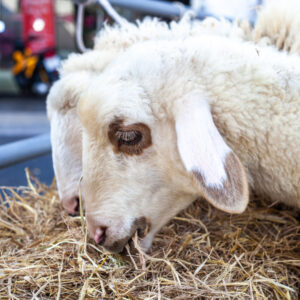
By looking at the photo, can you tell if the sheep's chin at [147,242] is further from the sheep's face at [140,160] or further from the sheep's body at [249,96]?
the sheep's body at [249,96]

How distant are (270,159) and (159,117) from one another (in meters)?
0.40

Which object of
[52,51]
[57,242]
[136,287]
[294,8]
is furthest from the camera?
[52,51]

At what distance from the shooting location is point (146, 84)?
1.30 metres

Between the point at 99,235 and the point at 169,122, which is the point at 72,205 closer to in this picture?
the point at 99,235

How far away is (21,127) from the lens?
4.36m

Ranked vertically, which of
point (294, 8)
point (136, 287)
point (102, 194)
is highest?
point (294, 8)

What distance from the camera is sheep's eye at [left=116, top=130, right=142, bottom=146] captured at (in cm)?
128

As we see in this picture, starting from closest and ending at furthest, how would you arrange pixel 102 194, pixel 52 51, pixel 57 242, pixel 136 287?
pixel 136 287 < pixel 102 194 < pixel 57 242 < pixel 52 51

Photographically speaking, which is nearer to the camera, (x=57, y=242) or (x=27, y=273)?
(x=27, y=273)

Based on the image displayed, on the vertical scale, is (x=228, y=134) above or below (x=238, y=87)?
below

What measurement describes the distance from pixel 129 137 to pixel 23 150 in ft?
2.37

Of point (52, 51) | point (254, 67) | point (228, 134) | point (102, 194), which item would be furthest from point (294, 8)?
point (52, 51)

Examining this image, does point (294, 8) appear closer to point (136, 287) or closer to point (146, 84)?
point (146, 84)

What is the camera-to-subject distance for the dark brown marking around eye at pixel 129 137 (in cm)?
127
